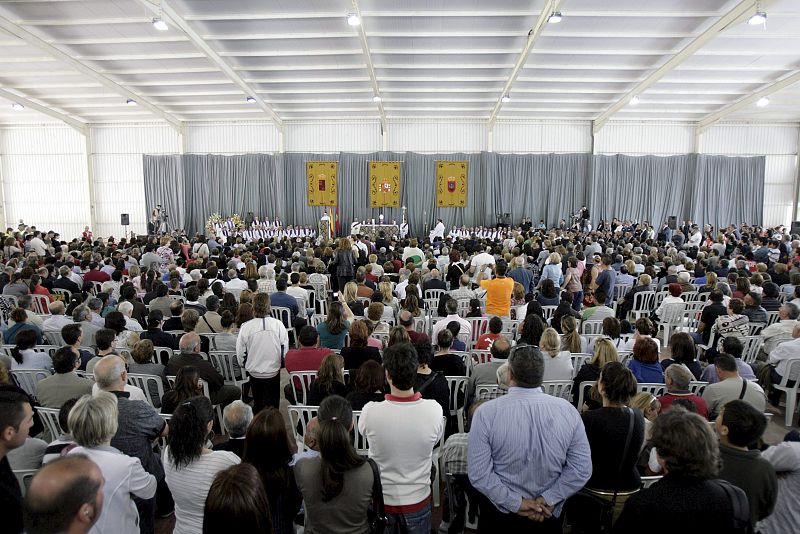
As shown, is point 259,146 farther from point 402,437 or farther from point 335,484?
point 335,484

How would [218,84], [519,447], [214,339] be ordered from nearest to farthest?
[519,447] → [214,339] → [218,84]

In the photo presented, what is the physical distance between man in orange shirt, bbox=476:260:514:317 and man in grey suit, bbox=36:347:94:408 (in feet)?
14.5

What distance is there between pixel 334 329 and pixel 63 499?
3.36 meters

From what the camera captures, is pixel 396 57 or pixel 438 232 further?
pixel 438 232

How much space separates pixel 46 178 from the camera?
21500 millimetres

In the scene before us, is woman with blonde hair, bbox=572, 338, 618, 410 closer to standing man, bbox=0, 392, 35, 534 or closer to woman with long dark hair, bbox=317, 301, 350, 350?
woman with long dark hair, bbox=317, 301, 350, 350

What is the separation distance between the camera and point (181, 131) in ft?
67.8

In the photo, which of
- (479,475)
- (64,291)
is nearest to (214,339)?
(479,475)

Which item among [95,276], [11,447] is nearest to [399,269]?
[95,276]

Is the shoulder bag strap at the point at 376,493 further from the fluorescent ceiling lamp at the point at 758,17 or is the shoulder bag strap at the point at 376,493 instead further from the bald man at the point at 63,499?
the fluorescent ceiling lamp at the point at 758,17

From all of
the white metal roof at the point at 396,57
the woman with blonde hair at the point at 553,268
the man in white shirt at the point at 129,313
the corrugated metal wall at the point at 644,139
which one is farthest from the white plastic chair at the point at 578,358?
the corrugated metal wall at the point at 644,139

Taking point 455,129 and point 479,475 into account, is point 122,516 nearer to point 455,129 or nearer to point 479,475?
point 479,475

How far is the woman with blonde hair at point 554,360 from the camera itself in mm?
3988

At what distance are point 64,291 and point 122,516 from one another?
6.89m
